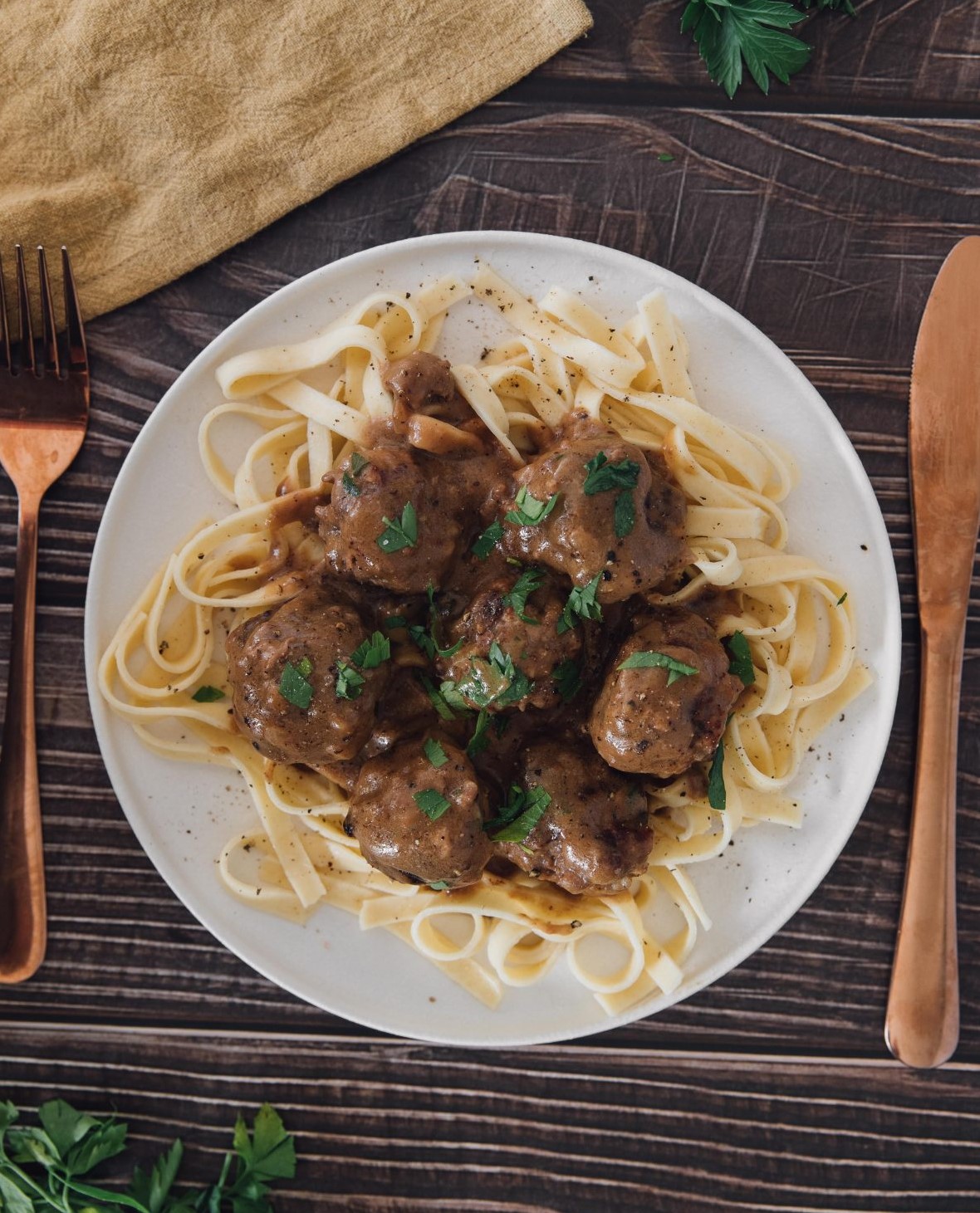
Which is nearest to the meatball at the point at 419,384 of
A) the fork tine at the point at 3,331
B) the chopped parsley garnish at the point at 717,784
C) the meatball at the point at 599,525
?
the meatball at the point at 599,525

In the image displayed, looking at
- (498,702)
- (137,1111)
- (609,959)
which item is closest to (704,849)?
(609,959)

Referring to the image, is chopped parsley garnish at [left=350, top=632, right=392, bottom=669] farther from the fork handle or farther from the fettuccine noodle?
the fork handle

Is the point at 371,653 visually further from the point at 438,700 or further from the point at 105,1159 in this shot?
the point at 105,1159

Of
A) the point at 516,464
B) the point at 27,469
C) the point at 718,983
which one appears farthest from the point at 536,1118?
the point at 27,469

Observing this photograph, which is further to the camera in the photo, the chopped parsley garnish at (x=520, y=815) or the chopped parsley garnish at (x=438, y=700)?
the chopped parsley garnish at (x=438, y=700)

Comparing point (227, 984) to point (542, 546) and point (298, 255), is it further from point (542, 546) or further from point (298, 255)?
point (298, 255)

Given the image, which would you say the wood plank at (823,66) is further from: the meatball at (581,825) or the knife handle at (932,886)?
the meatball at (581,825)
